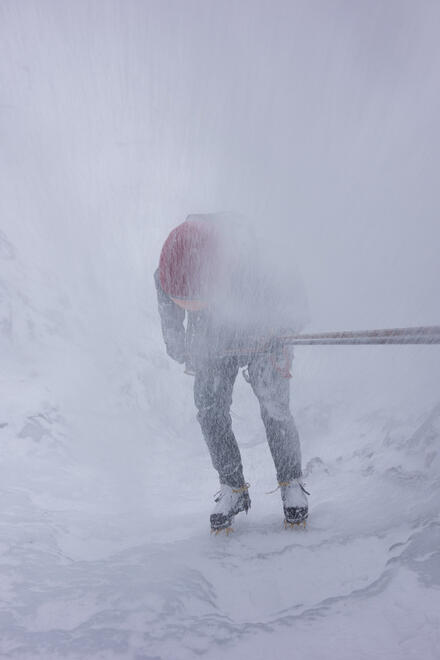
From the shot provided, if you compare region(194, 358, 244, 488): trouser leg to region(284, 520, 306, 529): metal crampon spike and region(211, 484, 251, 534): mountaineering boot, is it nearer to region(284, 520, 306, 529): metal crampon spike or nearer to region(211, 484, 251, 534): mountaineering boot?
region(211, 484, 251, 534): mountaineering boot

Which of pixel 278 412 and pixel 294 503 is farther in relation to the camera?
pixel 278 412

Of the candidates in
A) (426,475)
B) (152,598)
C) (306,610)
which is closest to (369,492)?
(426,475)

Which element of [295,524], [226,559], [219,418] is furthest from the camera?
[219,418]

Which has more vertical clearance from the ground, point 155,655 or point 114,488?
point 155,655

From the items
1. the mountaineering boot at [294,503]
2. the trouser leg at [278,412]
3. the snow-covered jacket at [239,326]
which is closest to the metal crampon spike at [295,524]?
the mountaineering boot at [294,503]

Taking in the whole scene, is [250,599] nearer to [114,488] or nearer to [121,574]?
[121,574]

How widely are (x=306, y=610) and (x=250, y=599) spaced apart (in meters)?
0.21

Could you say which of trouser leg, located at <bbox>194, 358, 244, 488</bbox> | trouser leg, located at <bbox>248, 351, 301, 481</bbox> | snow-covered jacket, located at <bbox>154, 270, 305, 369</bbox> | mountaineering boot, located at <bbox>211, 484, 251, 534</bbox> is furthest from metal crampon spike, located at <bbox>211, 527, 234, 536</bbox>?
snow-covered jacket, located at <bbox>154, 270, 305, 369</bbox>

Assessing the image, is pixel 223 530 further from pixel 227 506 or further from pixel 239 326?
pixel 239 326

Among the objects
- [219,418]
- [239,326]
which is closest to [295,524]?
[219,418]

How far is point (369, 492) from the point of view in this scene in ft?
6.93

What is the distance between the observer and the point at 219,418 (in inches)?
84.4

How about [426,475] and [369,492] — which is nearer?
[426,475]

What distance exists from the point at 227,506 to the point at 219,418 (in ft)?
1.60
